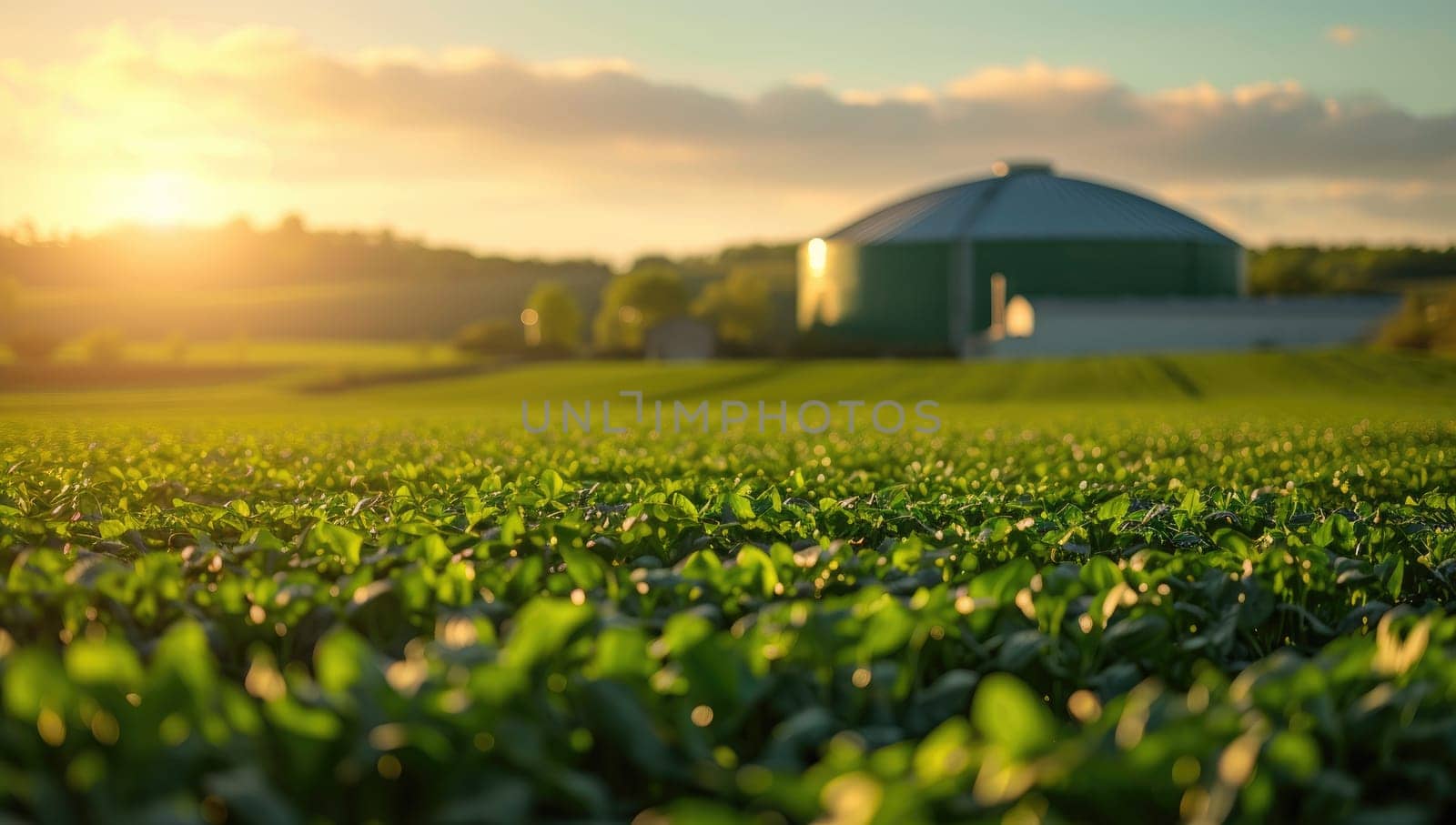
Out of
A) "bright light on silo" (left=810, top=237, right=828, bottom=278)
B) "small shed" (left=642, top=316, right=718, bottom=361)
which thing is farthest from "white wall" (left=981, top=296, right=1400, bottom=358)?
"small shed" (left=642, top=316, right=718, bottom=361)

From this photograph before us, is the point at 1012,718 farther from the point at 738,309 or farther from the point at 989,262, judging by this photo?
the point at 738,309

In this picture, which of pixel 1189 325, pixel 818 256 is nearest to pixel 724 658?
pixel 1189 325

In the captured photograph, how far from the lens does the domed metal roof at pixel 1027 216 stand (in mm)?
88312

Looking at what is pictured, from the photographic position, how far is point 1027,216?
294ft

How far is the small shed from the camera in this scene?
90.9 m

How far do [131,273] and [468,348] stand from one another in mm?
40828

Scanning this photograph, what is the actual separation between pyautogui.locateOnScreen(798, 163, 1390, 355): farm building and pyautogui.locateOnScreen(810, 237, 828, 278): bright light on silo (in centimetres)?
15

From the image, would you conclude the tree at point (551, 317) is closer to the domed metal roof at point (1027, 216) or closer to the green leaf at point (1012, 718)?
the domed metal roof at point (1027, 216)

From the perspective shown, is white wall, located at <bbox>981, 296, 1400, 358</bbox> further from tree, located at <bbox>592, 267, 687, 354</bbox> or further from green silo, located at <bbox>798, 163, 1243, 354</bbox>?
tree, located at <bbox>592, 267, 687, 354</bbox>

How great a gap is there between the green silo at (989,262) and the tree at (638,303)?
57.3ft

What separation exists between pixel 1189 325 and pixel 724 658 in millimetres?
83528

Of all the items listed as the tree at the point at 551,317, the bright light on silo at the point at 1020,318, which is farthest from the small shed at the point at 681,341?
the bright light on silo at the point at 1020,318

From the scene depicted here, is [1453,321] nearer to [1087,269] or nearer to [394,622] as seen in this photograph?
[1087,269]

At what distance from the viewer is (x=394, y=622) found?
3.87 metres
